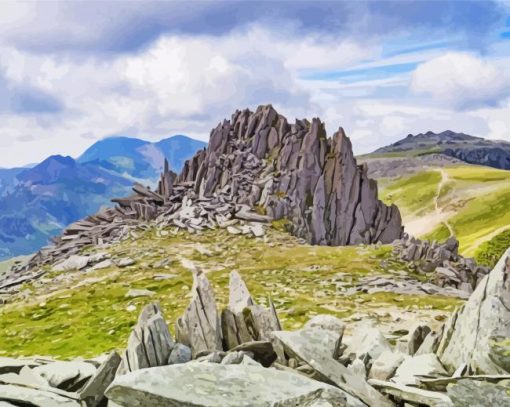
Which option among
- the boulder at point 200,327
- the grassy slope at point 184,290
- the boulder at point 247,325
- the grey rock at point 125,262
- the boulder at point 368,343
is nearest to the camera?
the boulder at point 200,327

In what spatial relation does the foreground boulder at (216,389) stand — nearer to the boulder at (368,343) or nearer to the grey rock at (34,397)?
the grey rock at (34,397)

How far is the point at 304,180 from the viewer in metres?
80.2

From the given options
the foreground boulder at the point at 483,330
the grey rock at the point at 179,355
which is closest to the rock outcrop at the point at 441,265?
the foreground boulder at the point at 483,330

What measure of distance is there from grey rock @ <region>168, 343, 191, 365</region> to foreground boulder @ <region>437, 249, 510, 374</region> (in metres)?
8.21

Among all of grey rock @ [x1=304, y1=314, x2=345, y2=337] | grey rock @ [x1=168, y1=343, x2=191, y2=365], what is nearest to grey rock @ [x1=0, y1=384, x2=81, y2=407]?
grey rock @ [x1=168, y1=343, x2=191, y2=365]

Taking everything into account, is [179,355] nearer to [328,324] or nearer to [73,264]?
[328,324]

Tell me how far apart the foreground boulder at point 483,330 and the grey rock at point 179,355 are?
8.21m

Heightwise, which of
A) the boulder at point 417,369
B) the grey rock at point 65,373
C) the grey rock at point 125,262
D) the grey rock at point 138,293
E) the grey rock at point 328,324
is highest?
the grey rock at point 328,324

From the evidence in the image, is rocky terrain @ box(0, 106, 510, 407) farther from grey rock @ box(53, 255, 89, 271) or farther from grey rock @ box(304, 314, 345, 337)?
grey rock @ box(53, 255, 89, 271)

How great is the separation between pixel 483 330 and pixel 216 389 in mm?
8336

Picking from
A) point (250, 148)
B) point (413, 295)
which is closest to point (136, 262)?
point (413, 295)

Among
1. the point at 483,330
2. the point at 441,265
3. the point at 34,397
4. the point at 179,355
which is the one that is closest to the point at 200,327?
the point at 179,355

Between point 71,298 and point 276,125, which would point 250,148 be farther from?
point 71,298

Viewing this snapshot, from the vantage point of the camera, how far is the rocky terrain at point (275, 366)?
14.4 meters
